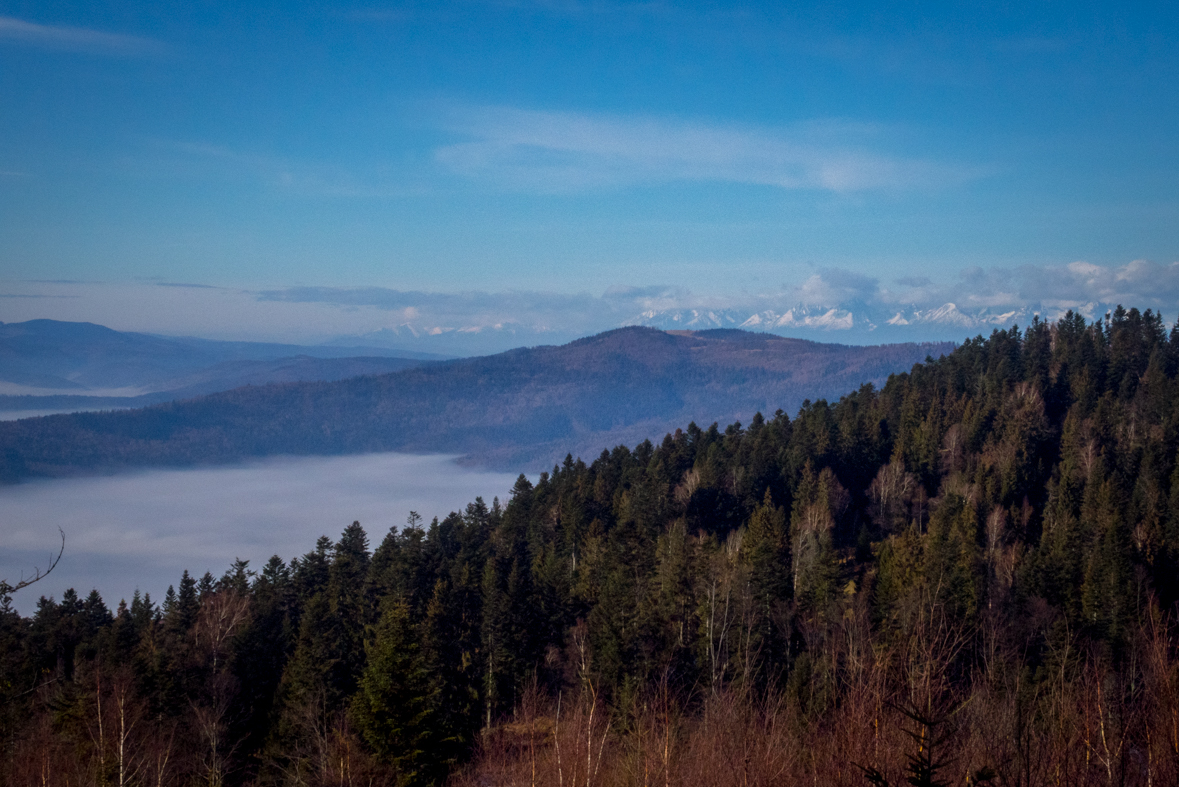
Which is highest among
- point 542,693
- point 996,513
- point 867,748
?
point 867,748

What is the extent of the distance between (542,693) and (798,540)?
64.6ft

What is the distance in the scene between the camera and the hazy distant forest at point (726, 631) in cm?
1018

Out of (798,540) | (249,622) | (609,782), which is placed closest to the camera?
(609,782)

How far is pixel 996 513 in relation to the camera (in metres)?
47.4

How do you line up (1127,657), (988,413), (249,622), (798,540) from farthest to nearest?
(988,413), (798,540), (249,622), (1127,657)

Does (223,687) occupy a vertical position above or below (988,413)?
below

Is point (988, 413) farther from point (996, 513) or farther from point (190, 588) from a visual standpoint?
point (190, 588)

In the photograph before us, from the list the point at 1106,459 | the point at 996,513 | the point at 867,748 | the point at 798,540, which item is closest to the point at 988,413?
the point at 1106,459

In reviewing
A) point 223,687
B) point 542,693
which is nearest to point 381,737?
point 542,693

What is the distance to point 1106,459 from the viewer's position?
180 feet

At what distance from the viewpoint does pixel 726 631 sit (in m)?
33.1

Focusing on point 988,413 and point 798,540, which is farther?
point 988,413

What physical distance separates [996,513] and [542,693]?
3278 cm

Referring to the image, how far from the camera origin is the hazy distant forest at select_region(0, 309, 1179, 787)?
10.2 metres
